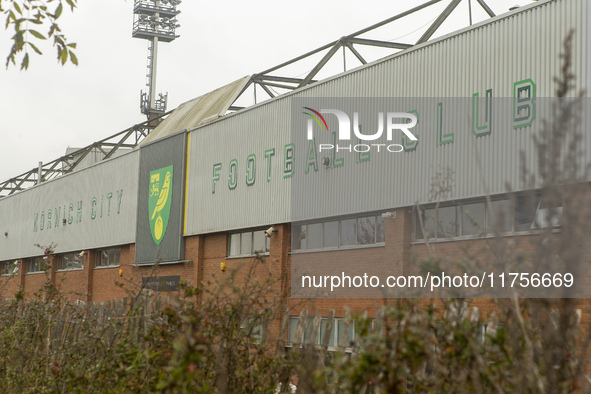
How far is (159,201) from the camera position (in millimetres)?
25672

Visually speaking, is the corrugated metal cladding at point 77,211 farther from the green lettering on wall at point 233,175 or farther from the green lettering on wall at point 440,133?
the green lettering on wall at point 440,133

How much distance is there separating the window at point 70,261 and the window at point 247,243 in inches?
448

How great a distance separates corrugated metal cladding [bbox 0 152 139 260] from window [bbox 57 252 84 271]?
387 millimetres

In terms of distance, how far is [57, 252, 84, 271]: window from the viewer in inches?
1276

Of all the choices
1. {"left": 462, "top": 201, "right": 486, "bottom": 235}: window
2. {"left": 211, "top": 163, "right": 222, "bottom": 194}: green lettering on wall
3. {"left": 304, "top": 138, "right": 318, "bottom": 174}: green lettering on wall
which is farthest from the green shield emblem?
{"left": 462, "top": 201, "right": 486, "bottom": 235}: window

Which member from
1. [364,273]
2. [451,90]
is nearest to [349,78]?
[451,90]

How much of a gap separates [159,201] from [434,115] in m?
13.0

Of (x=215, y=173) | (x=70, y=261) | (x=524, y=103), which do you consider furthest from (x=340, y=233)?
(x=70, y=261)

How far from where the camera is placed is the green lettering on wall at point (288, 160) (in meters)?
19.2

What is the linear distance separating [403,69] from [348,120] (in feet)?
6.35

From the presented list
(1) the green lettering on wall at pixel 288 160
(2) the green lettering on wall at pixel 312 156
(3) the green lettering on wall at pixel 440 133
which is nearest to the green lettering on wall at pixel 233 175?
(1) the green lettering on wall at pixel 288 160

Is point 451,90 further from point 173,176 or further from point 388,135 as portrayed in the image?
point 173,176

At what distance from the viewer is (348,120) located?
1744 centimetres

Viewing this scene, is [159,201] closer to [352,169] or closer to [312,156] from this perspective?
[312,156]
